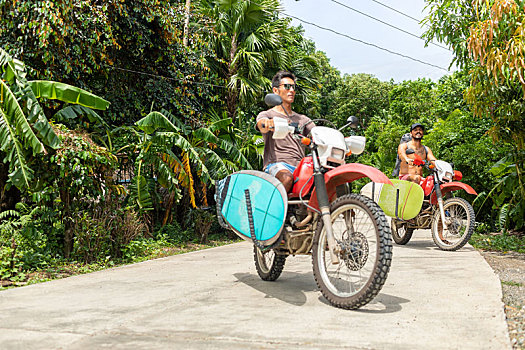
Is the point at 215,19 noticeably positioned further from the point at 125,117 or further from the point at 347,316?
the point at 347,316

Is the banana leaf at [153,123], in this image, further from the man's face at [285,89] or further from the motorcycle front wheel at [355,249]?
the motorcycle front wheel at [355,249]

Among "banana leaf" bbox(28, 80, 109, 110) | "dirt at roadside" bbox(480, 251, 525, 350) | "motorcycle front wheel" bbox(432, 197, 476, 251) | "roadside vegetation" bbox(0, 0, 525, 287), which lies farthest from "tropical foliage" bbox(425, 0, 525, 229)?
"banana leaf" bbox(28, 80, 109, 110)

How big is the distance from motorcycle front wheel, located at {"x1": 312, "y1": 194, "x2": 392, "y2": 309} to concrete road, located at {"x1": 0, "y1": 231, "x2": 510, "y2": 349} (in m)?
0.15

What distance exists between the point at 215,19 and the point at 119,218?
9633 mm

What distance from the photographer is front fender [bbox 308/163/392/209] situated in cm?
420

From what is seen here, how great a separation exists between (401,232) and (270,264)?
5.01 meters

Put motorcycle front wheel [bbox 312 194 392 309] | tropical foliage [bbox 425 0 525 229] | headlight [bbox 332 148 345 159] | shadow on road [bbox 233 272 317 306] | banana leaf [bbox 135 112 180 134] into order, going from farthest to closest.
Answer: banana leaf [bbox 135 112 180 134] < tropical foliage [bbox 425 0 525 229] < shadow on road [bbox 233 272 317 306] < headlight [bbox 332 148 345 159] < motorcycle front wheel [bbox 312 194 392 309]

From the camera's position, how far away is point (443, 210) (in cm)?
883

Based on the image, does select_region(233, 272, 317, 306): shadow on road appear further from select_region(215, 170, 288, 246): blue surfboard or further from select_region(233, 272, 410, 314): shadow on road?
select_region(215, 170, 288, 246): blue surfboard

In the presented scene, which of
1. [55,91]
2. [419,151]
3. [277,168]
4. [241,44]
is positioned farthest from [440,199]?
[241,44]

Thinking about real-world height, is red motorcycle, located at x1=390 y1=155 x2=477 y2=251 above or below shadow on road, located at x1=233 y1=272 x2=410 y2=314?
above

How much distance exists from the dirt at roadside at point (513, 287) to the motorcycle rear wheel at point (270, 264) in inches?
88.6

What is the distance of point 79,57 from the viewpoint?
33.0ft

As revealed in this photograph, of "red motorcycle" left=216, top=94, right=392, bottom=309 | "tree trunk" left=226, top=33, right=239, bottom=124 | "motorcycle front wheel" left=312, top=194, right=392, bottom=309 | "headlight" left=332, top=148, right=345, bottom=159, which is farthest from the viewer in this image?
"tree trunk" left=226, top=33, right=239, bottom=124
